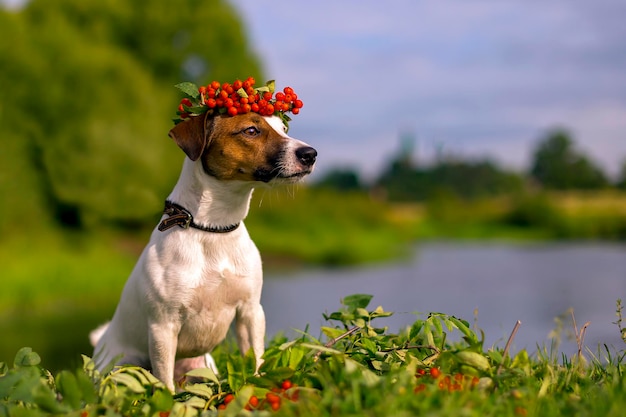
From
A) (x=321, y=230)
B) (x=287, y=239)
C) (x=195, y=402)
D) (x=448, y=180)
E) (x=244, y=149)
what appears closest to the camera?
(x=195, y=402)

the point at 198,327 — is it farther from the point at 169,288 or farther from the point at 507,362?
the point at 507,362

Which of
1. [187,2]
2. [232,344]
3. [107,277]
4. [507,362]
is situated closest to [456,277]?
[107,277]

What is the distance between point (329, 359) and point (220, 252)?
97 cm

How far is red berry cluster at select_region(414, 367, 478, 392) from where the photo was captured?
11.3 feet

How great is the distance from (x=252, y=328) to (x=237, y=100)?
1360 millimetres

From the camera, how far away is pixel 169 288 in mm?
4109

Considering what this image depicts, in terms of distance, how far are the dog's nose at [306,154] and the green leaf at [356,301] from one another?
0.97 m

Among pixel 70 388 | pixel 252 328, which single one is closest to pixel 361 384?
pixel 252 328

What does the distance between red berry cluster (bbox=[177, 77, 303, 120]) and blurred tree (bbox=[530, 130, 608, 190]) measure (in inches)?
1124

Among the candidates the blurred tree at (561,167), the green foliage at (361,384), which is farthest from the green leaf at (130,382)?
the blurred tree at (561,167)

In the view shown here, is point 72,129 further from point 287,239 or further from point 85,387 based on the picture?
point 85,387

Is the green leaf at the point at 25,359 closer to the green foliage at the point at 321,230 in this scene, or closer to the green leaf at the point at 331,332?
the green leaf at the point at 331,332

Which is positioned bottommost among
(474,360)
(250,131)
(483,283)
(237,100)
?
(483,283)

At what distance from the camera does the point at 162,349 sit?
4152 millimetres
